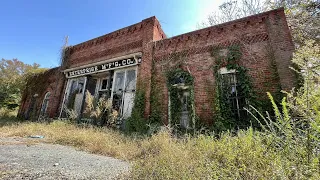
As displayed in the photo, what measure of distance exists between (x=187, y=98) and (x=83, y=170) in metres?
5.64

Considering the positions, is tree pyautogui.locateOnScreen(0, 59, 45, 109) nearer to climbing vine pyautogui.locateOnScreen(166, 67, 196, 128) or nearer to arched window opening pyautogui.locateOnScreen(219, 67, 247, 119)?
climbing vine pyautogui.locateOnScreen(166, 67, 196, 128)

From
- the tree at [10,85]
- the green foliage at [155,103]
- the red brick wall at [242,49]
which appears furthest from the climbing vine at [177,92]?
the tree at [10,85]

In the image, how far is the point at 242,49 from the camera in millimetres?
7043

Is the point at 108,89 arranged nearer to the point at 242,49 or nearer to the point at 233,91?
the point at 233,91

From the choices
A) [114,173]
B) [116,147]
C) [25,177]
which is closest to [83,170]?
[114,173]

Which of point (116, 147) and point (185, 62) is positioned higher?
point (185, 62)

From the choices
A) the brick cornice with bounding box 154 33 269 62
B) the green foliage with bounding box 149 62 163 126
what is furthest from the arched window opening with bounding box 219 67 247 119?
the green foliage with bounding box 149 62 163 126

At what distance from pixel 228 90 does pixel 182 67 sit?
2.41 metres

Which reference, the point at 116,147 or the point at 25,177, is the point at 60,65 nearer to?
the point at 116,147

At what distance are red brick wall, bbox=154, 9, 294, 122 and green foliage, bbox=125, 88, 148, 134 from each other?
3.41 ft

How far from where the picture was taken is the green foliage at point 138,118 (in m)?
7.77

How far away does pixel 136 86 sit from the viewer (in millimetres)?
8859

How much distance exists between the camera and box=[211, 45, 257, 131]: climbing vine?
6371mm

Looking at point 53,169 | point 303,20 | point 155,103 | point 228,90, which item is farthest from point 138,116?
point 303,20
